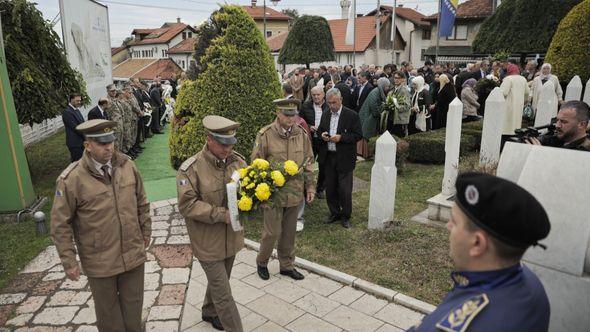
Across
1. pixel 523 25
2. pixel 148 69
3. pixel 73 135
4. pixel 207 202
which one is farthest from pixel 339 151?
pixel 148 69

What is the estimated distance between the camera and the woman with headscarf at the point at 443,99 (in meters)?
12.1

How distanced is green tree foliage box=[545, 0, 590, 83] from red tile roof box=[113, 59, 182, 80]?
108ft

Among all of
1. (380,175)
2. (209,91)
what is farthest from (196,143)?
(380,175)

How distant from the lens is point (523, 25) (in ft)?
86.0

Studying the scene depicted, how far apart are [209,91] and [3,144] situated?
3647 millimetres

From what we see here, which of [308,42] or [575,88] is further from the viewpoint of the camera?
[308,42]

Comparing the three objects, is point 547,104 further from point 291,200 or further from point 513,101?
point 291,200

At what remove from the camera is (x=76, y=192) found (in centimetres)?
344

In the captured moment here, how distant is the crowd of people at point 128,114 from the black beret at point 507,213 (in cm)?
637

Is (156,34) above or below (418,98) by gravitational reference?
above

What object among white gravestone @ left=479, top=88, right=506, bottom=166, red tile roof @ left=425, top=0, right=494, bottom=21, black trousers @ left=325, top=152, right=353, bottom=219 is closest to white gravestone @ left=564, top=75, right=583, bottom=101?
white gravestone @ left=479, top=88, right=506, bottom=166

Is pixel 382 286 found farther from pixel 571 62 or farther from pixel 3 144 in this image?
pixel 571 62

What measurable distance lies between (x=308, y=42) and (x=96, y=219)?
32.0 meters

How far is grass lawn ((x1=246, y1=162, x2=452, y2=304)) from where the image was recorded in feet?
16.9
